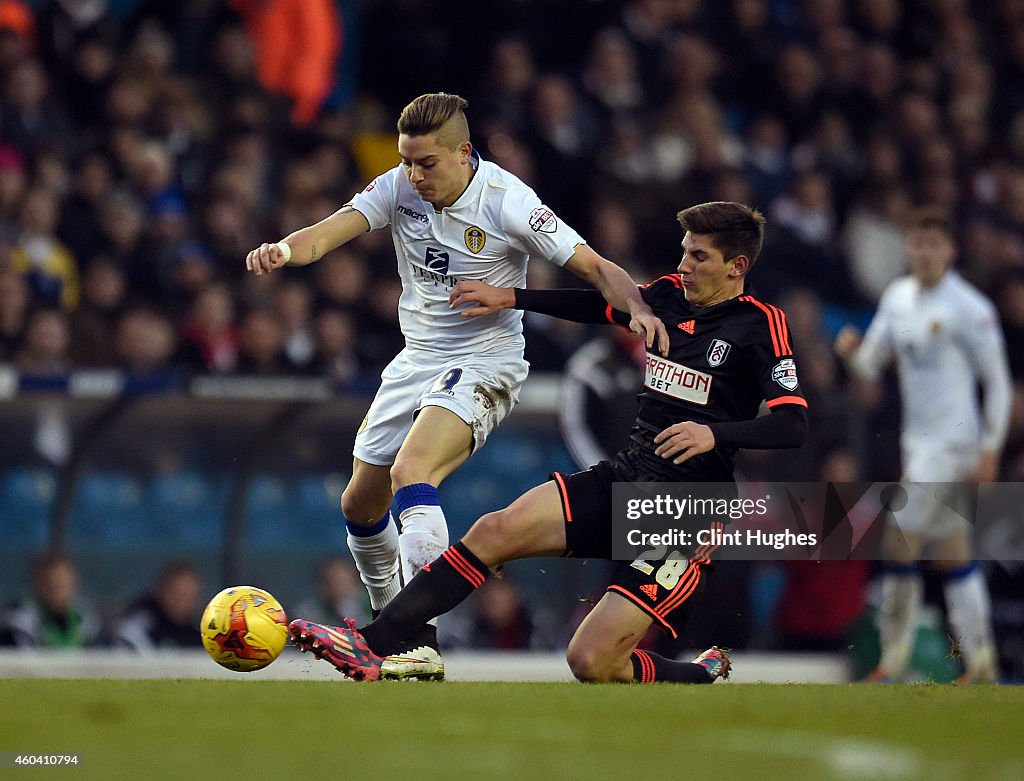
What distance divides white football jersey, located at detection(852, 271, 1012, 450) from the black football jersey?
3150mm

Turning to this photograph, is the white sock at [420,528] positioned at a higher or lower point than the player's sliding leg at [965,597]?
higher

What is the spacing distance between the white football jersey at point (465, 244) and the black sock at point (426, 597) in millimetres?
1118

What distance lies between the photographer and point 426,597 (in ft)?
18.9

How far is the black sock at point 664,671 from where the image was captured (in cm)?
635

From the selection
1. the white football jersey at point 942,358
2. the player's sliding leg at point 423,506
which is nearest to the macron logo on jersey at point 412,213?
the player's sliding leg at point 423,506

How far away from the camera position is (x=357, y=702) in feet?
16.1

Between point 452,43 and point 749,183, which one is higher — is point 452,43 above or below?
above

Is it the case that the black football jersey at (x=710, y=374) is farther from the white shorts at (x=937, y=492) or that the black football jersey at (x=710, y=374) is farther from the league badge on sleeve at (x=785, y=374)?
the white shorts at (x=937, y=492)

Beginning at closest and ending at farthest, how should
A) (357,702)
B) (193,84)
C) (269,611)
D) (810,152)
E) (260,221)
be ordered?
(357,702)
(269,611)
(260,221)
(193,84)
(810,152)

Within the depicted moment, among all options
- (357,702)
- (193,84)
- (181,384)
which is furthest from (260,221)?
(357,702)

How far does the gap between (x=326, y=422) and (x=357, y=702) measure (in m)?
4.36

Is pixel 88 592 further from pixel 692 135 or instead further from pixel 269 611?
pixel 692 135

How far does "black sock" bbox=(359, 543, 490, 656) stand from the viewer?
5703 millimetres

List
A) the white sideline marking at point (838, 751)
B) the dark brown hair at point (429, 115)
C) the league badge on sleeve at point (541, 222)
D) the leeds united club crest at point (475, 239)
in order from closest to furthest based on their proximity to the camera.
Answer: the white sideline marking at point (838, 751) → the dark brown hair at point (429, 115) → the league badge on sleeve at point (541, 222) → the leeds united club crest at point (475, 239)
